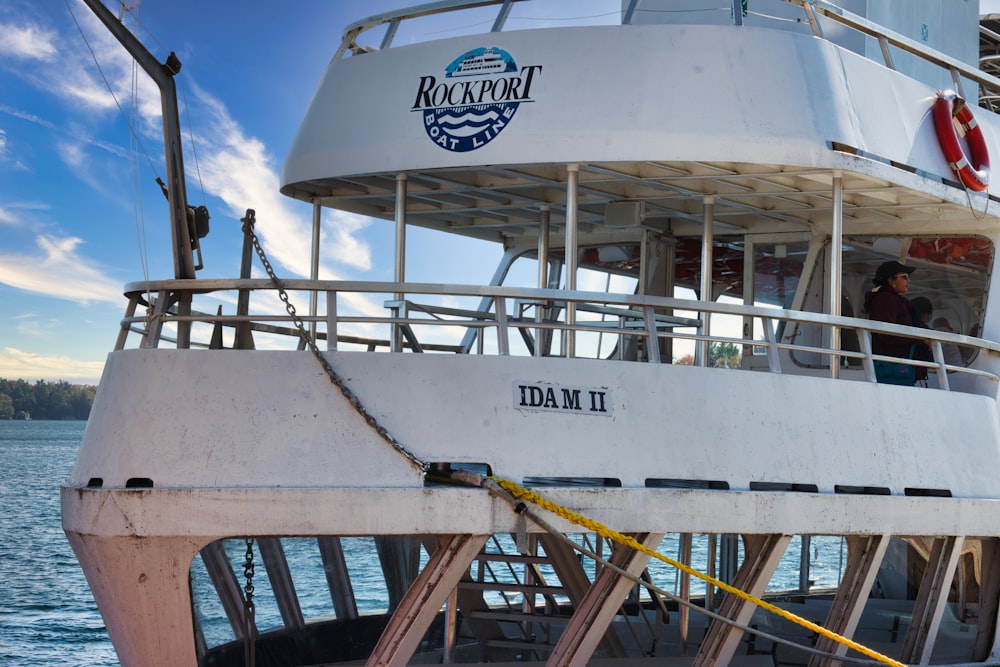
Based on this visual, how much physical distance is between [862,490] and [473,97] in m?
3.91

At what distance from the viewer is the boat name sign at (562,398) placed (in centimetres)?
736

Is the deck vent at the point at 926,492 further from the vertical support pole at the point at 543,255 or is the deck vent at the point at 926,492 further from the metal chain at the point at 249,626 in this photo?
the metal chain at the point at 249,626

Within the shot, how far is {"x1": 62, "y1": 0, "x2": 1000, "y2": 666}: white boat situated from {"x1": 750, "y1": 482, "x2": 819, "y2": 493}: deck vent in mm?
23

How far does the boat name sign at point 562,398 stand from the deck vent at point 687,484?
0.47 metres

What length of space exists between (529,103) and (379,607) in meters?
3.70

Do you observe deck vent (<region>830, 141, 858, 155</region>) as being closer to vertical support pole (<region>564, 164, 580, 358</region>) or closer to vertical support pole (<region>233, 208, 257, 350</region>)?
vertical support pole (<region>564, 164, 580, 358</region>)

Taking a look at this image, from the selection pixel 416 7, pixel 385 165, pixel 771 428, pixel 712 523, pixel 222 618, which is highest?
pixel 416 7

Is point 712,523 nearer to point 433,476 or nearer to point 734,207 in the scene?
point 433,476

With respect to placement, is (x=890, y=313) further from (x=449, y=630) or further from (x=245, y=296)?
(x=245, y=296)

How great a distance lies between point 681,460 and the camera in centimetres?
763

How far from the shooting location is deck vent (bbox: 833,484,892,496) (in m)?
8.28

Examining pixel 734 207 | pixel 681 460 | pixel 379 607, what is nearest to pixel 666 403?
pixel 681 460

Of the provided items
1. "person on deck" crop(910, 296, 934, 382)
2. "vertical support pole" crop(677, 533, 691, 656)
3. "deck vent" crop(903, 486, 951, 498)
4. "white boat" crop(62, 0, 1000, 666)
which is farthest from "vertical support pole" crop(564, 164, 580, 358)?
"person on deck" crop(910, 296, 934, 382)

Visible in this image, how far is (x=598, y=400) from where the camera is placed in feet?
24.6
